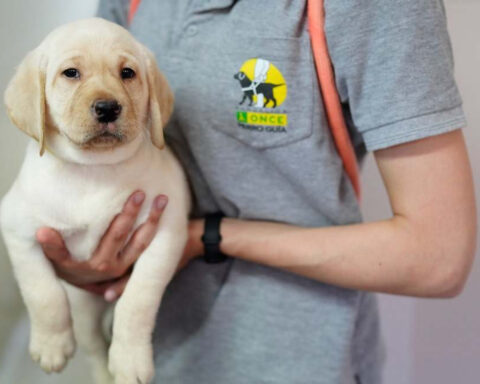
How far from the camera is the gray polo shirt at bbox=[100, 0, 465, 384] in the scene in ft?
2.45

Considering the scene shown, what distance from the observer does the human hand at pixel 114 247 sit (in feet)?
2.80

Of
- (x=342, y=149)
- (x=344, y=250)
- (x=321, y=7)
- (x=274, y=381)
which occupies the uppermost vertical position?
(x=321, y=7)

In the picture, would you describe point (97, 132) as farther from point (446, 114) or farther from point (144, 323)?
point (446, 114)

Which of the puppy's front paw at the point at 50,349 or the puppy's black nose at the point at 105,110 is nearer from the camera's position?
the puppy's black nose at the point at 105,110

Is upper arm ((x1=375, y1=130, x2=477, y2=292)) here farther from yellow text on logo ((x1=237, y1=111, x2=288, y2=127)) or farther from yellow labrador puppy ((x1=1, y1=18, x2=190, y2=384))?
yellow labrador puppy ((x1=1, y1=18, x2=190, y2=384))

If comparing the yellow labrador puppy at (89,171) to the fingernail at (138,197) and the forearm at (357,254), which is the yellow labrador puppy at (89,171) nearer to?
the fingernail at (138,197)

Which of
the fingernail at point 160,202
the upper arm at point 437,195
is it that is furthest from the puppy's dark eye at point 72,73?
the upper arm at point 437,195

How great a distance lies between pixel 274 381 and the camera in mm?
935

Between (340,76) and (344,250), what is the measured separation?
0.28 metres

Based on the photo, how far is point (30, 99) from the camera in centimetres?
78

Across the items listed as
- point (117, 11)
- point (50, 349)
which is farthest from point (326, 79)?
point (50, 349)

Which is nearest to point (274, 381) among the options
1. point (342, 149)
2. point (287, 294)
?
point (287, 294)

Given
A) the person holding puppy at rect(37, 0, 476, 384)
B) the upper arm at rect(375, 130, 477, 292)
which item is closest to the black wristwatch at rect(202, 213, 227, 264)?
the person holding puppy at rect(37, 0, 476, 384)

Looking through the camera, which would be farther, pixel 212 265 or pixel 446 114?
pixel 212 265
